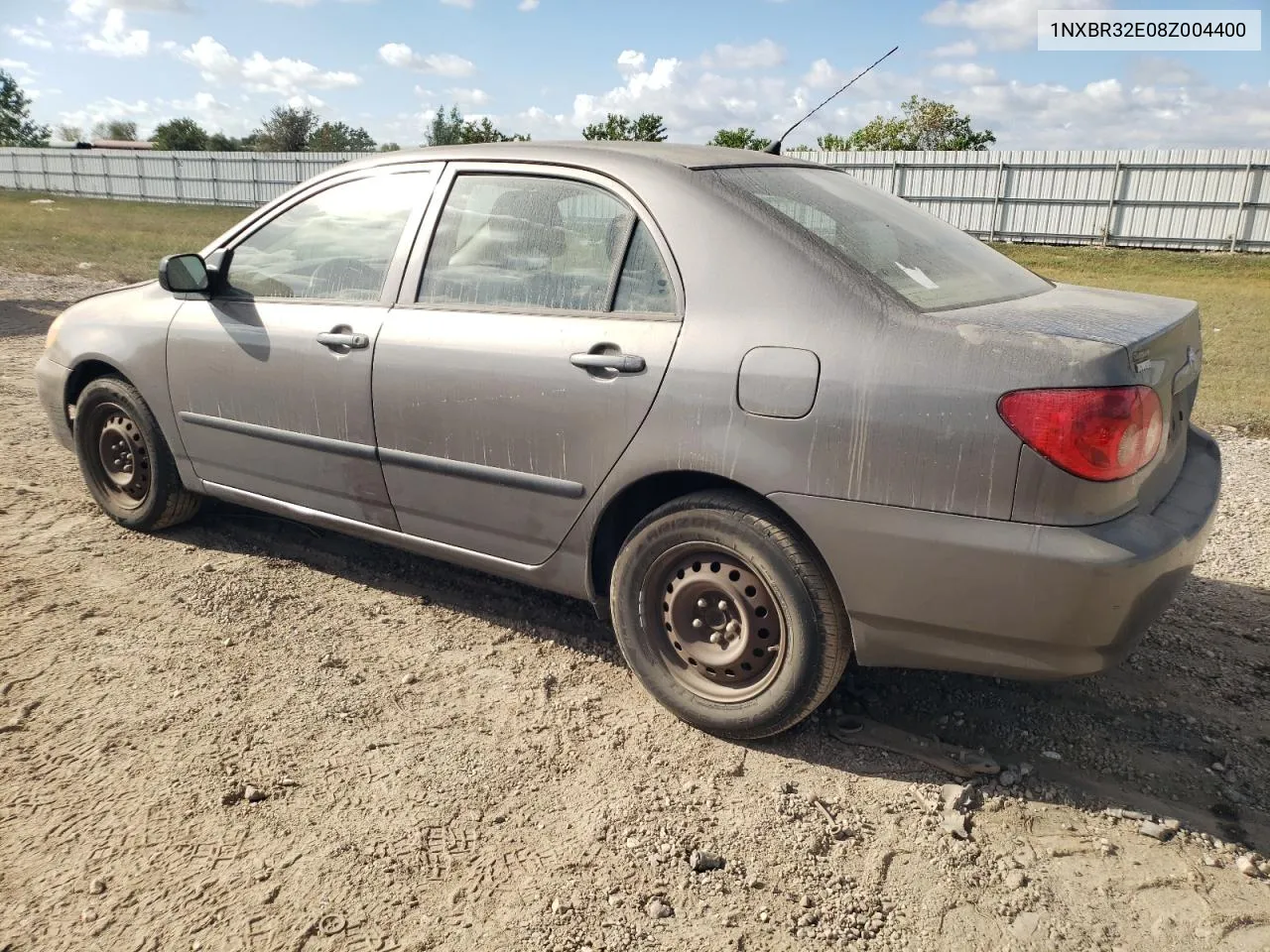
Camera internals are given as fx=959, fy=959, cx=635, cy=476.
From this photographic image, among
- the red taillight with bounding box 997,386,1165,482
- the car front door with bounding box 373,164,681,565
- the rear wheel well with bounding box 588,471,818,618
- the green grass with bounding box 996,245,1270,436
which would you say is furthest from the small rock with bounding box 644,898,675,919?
the green grass with bounding box 996,245,1270,436

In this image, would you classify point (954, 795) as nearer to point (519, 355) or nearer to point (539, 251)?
point (519, 355)

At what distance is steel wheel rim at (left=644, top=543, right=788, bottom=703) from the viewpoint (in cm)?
273

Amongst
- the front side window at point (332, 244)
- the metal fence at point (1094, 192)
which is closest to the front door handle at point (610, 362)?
the front side window at point (332, 244)

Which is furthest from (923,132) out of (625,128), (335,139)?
(335,139)

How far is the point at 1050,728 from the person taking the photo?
2.92 metres

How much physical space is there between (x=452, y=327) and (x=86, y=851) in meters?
1.79

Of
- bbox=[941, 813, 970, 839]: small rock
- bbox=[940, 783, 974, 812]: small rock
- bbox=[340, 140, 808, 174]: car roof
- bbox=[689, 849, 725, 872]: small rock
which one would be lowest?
bbox=[689, 849, 725, 872]: small rock

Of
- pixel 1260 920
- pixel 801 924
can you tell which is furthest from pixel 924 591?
pixel 1260 920

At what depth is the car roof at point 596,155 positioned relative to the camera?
→ 3.02 m

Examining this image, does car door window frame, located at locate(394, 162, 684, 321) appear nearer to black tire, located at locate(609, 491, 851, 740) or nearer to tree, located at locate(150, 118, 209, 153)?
black tire, located at locate(609, 491, 851, 740)

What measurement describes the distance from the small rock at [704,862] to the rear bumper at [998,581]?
2.17ft

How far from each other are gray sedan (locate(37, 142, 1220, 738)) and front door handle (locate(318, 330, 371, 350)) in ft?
0.04

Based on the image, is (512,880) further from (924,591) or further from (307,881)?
(924,591)

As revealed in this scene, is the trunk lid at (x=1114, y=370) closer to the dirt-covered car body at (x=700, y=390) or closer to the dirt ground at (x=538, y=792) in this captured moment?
the dirt-covered car body at (x=700, y=390)
